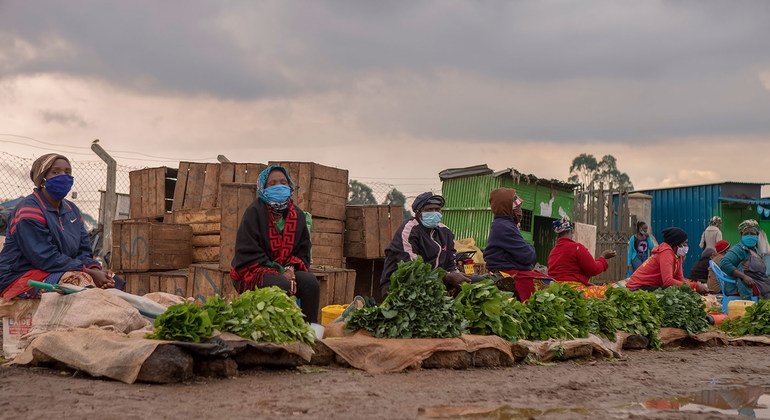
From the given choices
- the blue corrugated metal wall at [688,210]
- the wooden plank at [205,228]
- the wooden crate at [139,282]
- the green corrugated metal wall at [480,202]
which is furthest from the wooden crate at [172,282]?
the blue corrugated metal wall at [688,210]

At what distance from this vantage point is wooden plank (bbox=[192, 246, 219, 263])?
10.6 metres

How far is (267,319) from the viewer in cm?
632

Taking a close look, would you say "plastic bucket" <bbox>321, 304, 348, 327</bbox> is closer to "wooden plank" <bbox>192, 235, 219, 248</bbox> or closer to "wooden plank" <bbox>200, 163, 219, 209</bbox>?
"wooden plank" <bbox>192, 235, 219, 248</bbox>

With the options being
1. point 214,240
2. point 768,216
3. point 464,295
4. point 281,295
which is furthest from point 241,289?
point 768,216

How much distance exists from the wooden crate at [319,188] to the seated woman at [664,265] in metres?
4.28

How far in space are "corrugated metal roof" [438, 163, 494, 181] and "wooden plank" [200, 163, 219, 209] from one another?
1030 centimetres

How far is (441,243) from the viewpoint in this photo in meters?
8.71

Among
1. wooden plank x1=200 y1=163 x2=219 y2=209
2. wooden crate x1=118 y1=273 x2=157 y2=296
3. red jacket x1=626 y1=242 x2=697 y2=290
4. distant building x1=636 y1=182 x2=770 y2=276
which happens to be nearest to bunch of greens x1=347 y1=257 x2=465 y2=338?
wooden crate x1=118 y1=273 x2=157 y2=296

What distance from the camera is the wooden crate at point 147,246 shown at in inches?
408

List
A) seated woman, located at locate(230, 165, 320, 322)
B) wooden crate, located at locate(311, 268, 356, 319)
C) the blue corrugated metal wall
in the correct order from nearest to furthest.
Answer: seated woman, located at locate(230, 165, 320, 322) → wooden crate, located at locate(311, 268, 356, 319) → the blue corrugated metal wall

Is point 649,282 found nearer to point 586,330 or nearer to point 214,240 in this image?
point 586,330

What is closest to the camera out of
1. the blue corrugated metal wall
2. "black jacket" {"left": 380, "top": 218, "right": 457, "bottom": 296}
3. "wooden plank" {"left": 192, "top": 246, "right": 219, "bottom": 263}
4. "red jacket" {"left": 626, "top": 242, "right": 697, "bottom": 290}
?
"black jacket" {"left": 380, "top": 218, "right": 457, "bottom": 296}

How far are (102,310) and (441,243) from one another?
3693 millimetres

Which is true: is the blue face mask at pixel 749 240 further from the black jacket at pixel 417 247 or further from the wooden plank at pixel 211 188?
the wooden plank at pixel 211 188
